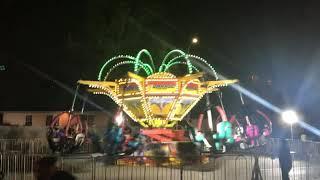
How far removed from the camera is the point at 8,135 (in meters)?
23.2

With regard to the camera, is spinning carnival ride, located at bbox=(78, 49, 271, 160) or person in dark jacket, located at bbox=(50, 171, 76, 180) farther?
spinning carnival ride, located at bbox=(78, 49, 271, 160)

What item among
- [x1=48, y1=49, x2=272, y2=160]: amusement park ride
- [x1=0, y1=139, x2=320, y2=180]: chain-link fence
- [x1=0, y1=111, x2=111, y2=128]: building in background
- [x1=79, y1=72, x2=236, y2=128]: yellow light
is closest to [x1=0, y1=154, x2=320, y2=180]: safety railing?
[x1=0, y1=139, x2=320, y2=180]: chain-link fence

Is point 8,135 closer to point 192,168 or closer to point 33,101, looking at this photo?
point 192,168

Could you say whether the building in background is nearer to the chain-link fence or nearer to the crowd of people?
the chain-link fence

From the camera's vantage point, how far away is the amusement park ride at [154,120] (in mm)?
21688

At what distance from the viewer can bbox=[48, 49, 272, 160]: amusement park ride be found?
21688mm

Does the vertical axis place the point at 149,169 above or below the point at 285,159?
below

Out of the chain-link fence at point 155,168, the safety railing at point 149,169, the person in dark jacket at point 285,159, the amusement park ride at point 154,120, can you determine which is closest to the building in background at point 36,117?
the amusement park ride at point 154,120

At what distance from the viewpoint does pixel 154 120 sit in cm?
2492

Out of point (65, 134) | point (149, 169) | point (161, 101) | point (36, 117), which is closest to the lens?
point (149, 169)

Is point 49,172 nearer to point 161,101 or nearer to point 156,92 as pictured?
point 156,92

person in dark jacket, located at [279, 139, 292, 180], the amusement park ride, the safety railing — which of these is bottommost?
the safety railing

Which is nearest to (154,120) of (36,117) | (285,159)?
(285,159)

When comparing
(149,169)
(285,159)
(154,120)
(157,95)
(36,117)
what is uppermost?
(157,95)
